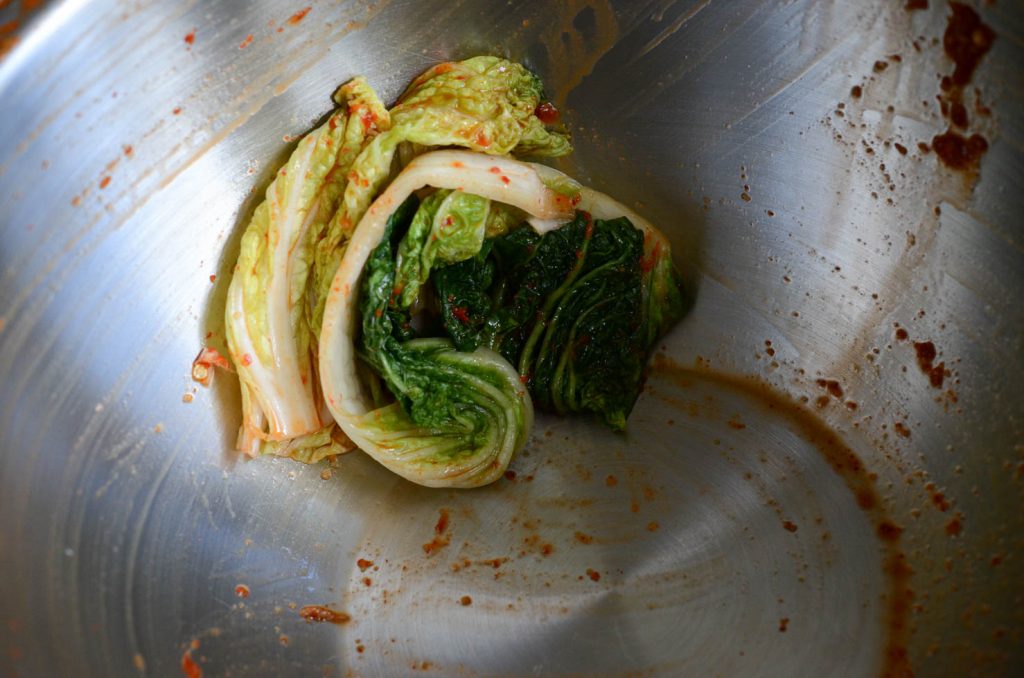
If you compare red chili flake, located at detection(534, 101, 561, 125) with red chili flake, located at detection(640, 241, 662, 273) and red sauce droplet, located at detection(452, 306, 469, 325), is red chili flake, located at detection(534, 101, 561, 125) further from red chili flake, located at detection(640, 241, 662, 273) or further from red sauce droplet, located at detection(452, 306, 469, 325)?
red sauce droplet, located at detection(452, 306, 469, 325)

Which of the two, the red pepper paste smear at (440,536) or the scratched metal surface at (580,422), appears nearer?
the scratched metal surface at (580,422)

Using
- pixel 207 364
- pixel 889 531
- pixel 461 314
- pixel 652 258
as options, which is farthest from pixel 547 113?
pixel 889 531

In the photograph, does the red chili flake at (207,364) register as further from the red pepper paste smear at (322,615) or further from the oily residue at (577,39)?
the oily residue at (577,39)

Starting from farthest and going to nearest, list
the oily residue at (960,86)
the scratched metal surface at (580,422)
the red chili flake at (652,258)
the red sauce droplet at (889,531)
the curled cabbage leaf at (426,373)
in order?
the red chili flake at (652,258), the red sauce droplet at (889,531), the curled cabbage leaf at (426,373), the oily residue at (960,86), the scratched metal surface at (580,422)

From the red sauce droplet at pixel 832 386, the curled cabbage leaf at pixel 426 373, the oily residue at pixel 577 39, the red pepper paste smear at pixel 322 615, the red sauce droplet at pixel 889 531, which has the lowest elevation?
the red sauce droplet at pixel 889 531

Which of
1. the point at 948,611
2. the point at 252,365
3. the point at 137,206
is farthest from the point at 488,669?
the point at 137,206

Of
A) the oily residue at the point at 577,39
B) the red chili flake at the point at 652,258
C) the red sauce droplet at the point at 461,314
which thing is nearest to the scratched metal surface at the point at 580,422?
the oily residue at the point at 577,39
